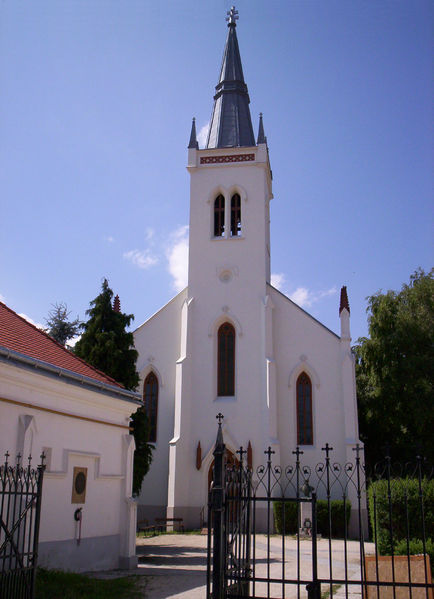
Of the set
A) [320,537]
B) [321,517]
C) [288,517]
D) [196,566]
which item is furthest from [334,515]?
[196,566]

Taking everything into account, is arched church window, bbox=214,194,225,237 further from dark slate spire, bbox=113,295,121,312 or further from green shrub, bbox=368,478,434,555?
green shrub, bbox=368,478,434,555

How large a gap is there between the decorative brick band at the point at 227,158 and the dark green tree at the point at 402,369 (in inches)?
403

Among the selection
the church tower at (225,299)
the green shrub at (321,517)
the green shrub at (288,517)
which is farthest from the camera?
the church tower at (225,299)

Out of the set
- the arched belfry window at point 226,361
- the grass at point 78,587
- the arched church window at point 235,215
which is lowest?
the grass at point 78,587

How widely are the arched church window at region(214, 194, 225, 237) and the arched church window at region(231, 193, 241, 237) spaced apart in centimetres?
47

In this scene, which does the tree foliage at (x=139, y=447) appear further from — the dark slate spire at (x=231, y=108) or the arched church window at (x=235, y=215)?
the dark slate spire at (x=231, y=108)

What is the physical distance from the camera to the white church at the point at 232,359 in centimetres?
2622

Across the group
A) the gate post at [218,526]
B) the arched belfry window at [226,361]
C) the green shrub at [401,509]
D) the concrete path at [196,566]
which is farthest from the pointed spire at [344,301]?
the gate post at [218,526]

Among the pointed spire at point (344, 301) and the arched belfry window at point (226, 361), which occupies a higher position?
the pointed spire at point (344, 301)

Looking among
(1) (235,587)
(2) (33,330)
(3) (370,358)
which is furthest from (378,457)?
(1) (235,587)

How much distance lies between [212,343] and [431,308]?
10.9 m

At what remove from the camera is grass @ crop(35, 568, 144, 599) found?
9844 mm

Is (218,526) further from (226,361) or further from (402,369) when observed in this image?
(402,369)

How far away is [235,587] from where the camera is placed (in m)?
7.21
